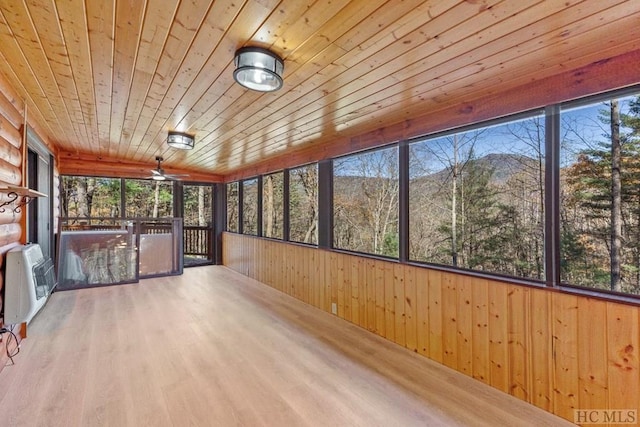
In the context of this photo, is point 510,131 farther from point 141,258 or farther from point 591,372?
point 141,258

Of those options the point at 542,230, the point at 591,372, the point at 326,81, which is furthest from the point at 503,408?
the point at 326,81

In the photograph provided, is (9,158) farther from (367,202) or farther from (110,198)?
(110,198)

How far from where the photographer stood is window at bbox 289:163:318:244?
15.8 feet

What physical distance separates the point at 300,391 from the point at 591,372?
1861 millimetres

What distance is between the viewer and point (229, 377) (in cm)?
239

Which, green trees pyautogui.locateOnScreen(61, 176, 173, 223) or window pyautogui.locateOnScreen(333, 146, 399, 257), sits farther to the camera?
green trees pyautogui.locateOnScreen(61, 176, 173, 223)

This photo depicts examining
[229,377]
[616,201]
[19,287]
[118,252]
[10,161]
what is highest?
[10,161]

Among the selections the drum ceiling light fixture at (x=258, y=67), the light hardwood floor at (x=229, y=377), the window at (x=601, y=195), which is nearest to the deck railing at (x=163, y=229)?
the light hardwood floor at (x=229, y=377)

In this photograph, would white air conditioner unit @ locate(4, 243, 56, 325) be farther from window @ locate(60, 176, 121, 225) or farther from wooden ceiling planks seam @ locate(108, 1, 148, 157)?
window @ locate(60, 176, 121, 225)

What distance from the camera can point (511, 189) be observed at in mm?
2473

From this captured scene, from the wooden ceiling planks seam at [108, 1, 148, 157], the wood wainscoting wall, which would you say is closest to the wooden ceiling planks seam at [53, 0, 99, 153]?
the wooden ceiling planks seam at [108, 1, 148, 157]

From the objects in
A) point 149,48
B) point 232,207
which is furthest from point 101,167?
point 149,48

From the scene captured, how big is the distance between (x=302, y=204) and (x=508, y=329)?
11.1 feet

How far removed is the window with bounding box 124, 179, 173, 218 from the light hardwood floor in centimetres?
292
